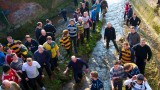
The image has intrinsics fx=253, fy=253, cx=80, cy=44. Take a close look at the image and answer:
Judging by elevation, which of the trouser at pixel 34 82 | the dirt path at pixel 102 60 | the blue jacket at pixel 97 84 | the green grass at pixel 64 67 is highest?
the blue jacket at pixel 97 84

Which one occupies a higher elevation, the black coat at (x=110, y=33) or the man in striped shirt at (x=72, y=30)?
the man in striped shirt at (x=72, y=30)

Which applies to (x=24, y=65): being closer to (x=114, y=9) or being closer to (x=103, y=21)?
(x=103, y=21)

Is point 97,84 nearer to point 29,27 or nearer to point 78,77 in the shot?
point 78,77

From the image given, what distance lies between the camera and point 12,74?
933 centimetres

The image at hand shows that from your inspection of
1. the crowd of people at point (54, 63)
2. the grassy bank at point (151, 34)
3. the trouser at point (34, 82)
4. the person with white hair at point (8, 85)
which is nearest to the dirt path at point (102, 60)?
the crowd of people at point (54, 63)

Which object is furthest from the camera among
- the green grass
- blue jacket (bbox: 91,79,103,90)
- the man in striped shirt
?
the man in striped shirt

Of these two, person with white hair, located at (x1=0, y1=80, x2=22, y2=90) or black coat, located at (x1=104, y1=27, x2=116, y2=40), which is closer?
person with white hair, located at (x1=0, y1=80, x2=22, y2=90)

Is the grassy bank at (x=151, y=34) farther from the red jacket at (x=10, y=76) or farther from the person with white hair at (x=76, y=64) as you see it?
the red jacket at (x=10, y=76)

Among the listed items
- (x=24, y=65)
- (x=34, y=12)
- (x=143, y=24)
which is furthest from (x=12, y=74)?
(x=34, y=12)

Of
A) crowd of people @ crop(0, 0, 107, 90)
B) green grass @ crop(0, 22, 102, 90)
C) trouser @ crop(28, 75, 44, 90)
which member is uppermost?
crowd of people @ crop(0, 0, 107, 90)

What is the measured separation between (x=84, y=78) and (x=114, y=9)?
497 inches

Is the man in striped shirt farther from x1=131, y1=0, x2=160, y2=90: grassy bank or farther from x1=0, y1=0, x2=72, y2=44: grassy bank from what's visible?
x1=0, y1=0, x2=72, y2=44: grassy bank

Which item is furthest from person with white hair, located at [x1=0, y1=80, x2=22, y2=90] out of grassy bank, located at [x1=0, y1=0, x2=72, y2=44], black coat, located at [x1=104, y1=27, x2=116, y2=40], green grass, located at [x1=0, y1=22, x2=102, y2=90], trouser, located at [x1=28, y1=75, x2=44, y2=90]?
grassy bank, located at [x1=0, y1=0, x2=72, y2=44]

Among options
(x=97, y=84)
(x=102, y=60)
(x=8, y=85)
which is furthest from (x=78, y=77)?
(x=8, y=85)
